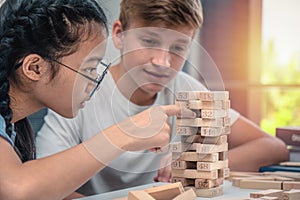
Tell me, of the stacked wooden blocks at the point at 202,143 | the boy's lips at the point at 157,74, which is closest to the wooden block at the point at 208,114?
the stacked wooden blocks at the point at 202,143

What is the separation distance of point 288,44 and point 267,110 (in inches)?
15.6

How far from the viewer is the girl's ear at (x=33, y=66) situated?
3.69ft

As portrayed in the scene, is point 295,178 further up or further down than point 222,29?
further down

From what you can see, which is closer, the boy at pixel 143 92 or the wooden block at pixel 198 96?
the wooden block at pixel 198 96

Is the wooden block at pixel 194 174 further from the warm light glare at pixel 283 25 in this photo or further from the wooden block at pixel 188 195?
the warm light glare at pixel 283 25

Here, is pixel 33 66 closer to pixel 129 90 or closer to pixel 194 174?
pixel 194 174

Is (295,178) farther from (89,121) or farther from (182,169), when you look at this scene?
(89,121)

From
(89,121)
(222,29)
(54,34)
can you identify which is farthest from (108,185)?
(222,29)

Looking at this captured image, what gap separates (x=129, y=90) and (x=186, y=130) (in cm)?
44

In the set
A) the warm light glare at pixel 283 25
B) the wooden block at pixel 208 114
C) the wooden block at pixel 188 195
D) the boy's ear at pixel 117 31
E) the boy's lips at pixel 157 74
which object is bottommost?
the wooden block at pixel 188 195

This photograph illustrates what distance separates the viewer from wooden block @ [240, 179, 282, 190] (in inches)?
49.3

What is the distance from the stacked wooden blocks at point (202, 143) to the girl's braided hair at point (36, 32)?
0.83 ft

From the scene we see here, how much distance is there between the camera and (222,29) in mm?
3248

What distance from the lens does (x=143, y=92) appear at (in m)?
1.70
